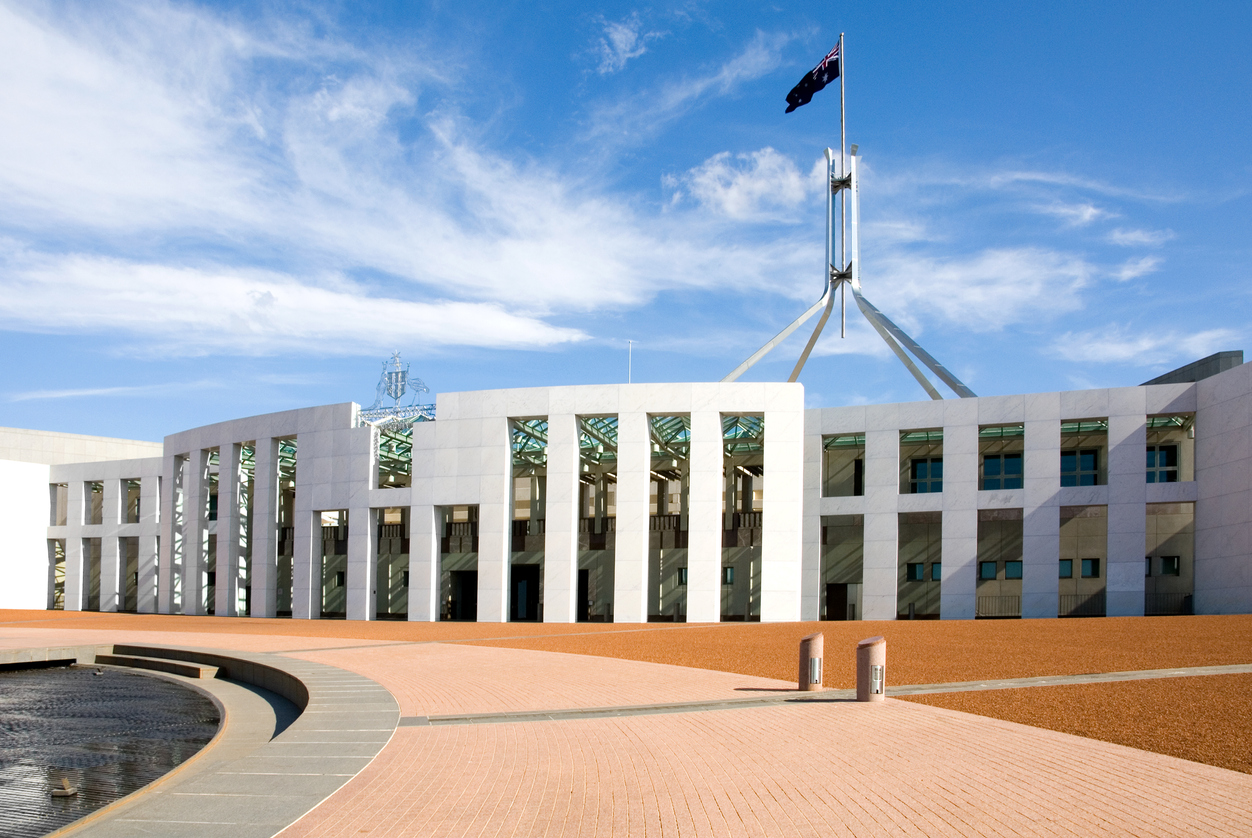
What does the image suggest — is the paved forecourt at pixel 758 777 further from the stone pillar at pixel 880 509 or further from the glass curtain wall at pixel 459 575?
the glass curtain wall at pixel 459 575

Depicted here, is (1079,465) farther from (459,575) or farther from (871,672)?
(871,672)

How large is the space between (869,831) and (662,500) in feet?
156

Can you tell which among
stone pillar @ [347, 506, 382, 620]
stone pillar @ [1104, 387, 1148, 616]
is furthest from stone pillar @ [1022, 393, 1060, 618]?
stone pillar @ [347, 506, 382, 620]

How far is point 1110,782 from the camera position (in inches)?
334

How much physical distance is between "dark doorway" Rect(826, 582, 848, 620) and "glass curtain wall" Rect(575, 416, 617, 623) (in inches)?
423

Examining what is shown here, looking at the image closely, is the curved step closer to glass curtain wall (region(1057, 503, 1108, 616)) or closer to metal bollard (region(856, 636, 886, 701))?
metal bollard (region(856, 636, 886, 701))

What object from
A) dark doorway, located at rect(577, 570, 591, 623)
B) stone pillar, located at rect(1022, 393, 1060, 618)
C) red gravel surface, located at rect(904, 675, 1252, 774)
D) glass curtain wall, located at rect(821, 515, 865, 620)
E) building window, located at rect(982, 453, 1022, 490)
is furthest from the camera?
dark doorway, located at rect(577, 570, 591, 623)

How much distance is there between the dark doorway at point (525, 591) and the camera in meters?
54.0

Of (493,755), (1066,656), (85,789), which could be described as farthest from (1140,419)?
(85,789)

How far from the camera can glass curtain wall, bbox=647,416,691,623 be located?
45716 mm

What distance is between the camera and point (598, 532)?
46.7 meters

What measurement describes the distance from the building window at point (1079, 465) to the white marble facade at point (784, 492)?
5.77 metres

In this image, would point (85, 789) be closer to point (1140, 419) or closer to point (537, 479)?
point (1140, 419)

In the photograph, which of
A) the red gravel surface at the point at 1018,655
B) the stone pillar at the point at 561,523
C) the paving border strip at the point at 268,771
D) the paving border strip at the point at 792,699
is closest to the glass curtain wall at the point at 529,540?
the stone pillar at the point at 561,523
